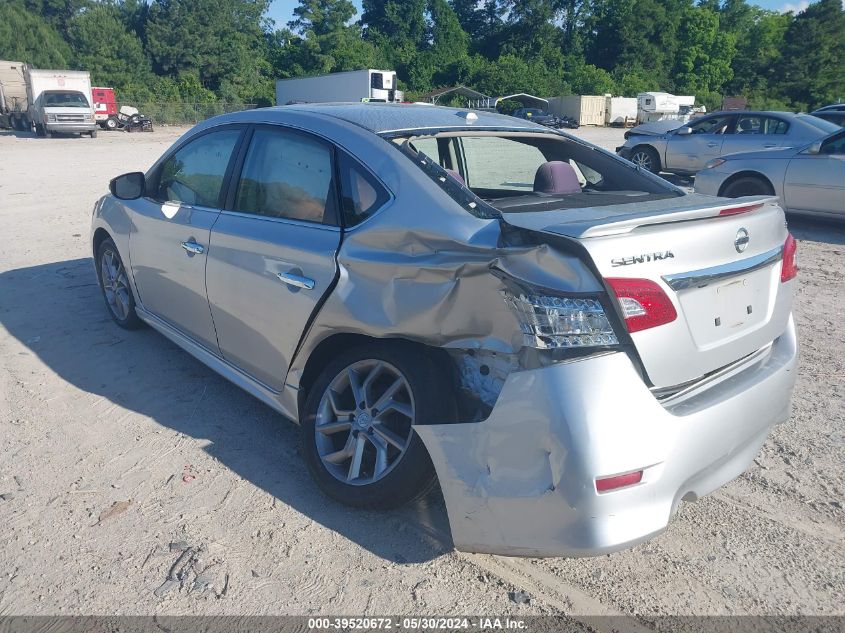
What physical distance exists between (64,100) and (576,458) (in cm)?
3603

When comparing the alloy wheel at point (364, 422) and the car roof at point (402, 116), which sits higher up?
the car roof at point (402, 116)

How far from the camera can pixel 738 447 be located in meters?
2.67

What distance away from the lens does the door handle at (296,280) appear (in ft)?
10.2

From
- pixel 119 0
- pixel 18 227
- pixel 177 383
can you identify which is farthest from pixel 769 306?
pixel 119 0

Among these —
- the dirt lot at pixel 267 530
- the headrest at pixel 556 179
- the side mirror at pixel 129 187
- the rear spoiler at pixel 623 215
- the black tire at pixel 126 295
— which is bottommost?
the dirt lot at pixel 267 530

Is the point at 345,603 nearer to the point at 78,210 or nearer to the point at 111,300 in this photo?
the point at 111,300

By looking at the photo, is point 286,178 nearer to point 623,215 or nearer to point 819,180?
point 623,215

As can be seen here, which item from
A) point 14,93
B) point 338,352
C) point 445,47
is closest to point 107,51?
point 14,93

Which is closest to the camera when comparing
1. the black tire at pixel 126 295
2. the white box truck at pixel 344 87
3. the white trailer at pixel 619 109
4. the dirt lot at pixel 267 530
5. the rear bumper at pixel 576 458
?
the rear bumper at pixel 576 458

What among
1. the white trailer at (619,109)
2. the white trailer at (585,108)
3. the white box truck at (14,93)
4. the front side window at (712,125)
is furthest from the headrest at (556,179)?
the white trailer at (619,109)

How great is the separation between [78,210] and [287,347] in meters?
9.15

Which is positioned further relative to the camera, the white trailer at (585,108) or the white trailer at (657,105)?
the white trailer at (585,108)

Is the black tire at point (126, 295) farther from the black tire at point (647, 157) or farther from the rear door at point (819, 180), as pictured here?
the black tire at point (647, 157)

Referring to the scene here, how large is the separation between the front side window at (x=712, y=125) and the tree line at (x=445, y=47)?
47.6m
